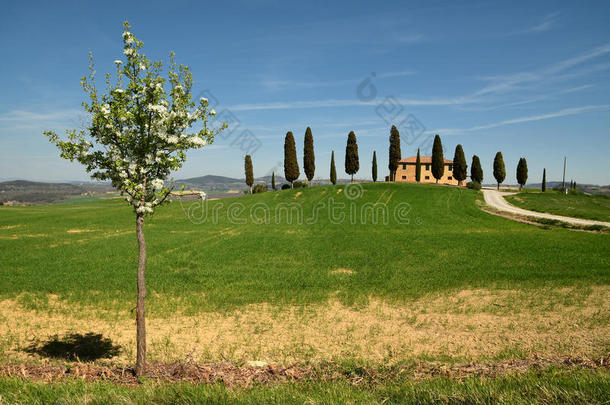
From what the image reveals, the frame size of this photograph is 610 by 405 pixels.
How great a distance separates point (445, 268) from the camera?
20.8 m

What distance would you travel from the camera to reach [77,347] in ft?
39.3

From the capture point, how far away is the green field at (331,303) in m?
6.36

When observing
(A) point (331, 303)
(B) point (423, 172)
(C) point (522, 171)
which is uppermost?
(C) point (522, 171)

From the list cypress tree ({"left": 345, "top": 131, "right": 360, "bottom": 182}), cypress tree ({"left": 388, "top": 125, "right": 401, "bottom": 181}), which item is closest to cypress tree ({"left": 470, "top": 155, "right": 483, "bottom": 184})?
cypress tree ({"left": 388, "top": 125, "right": 401, "bottom": 181})

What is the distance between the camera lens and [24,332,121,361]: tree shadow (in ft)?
37.2

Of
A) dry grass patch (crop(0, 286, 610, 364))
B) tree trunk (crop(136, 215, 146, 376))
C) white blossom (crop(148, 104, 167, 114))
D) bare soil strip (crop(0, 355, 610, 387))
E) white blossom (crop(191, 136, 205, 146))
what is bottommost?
dry grass patch (crop(0, 286, 610, 364))

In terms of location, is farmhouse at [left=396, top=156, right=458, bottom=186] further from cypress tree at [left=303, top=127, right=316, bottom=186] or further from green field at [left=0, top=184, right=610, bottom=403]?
green field at [left=0, top=184, right=610, bottom=403]

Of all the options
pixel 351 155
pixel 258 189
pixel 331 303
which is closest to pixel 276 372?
pixel 331 303

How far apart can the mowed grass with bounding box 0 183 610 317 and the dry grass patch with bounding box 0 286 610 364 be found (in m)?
1.21

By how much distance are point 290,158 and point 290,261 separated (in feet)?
180

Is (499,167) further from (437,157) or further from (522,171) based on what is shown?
(437,157)

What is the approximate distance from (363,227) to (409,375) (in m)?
31.7

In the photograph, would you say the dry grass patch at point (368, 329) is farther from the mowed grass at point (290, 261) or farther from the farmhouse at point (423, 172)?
the farmhouse at point (423, 172)

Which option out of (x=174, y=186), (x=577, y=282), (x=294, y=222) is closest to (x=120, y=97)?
(x=174, y=186)
